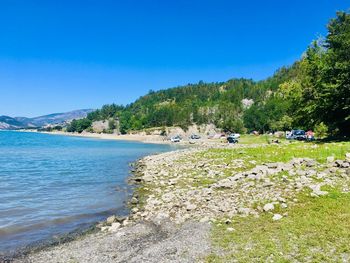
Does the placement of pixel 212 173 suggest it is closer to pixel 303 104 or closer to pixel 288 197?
pixel 288 197

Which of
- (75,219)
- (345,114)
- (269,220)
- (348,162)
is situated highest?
(345,114)

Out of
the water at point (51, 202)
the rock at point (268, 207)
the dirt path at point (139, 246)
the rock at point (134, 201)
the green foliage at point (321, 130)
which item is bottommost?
the water at point (51, 202)

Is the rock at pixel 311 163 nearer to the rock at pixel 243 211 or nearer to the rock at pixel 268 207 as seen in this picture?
the rock at pixel 268 207

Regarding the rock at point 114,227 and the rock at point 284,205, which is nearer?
the rock at point 284,205

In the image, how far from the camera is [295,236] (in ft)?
38.4

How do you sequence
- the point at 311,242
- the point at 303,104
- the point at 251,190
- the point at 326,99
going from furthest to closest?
the point at 303,104 → the point at 326,99 → the point at 251,190 → the point at 311,242

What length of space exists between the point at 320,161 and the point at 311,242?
605 inches

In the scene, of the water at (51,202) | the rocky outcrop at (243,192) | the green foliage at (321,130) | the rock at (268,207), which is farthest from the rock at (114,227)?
the green foliage at (321,130)

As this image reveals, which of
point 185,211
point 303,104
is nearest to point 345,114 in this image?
point 303,104

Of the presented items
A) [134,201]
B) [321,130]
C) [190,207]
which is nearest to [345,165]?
[190,207]

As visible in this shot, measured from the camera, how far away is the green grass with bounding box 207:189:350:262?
10.3 meters

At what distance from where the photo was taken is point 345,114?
4703 cm

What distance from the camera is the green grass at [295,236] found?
1026 cm

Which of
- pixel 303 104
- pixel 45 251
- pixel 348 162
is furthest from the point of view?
pixel 303 104
